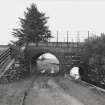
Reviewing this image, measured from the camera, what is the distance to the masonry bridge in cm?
3653

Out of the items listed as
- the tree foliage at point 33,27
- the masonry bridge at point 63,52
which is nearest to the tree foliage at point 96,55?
the masonry bridge at point 63,52

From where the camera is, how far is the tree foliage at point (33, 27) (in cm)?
4578

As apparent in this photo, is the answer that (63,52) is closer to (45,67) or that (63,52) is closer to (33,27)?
(33,27)

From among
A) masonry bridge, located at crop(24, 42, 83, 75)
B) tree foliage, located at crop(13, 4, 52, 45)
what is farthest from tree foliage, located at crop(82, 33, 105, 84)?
tree foliage, located at crop(13, 4, 52, 45)

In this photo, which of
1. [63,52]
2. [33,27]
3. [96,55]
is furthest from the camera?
[33,27]

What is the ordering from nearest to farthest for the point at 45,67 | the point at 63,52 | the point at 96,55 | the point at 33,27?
the point at 96,55
the point at 63,52
the point at 33,27
the point at 45,67

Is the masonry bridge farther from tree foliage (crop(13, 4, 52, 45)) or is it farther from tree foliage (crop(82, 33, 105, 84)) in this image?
tree foliage (crop(13, 4, 52, 45))

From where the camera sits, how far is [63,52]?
37.2 meters

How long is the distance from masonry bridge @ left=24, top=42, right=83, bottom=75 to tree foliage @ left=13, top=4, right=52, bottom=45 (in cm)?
755

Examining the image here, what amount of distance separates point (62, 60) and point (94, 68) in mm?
8016

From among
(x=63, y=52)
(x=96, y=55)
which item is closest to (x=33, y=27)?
(x=63, y=52)

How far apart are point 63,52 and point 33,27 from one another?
486 inches

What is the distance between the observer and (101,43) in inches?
1120

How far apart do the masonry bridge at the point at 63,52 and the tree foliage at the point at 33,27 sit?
7555mm
